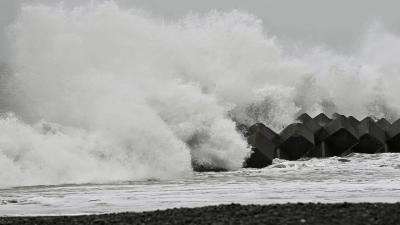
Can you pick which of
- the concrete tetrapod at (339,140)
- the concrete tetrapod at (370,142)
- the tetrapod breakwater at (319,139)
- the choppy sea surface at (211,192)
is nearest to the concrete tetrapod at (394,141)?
the tetrapod breakwater at (319,139)

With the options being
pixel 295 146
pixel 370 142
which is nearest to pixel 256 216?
pixel 295 146

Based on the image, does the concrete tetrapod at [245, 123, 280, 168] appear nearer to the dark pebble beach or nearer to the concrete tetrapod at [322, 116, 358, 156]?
the concrete tetrapod at [322, 116, 358, 156]

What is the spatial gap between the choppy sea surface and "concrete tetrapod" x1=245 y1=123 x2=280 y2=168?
5.91 ft

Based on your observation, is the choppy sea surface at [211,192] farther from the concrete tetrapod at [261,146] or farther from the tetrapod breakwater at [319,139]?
the tetrapod breakwater at [319,139]

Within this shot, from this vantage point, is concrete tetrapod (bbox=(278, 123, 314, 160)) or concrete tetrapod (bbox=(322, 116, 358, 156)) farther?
concrete tetrapod (bbox=(322, 116, 358, 156))

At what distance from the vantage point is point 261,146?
49.0 ft

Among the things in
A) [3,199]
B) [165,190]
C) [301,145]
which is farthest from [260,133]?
[3,199]

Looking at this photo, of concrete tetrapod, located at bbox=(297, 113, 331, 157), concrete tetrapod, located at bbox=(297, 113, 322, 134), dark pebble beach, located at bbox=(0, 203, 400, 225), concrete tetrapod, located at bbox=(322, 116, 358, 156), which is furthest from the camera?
concrete tetrapod, located at bbox=(297, 113, 322, 134)

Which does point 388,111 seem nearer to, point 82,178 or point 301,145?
point 301,145

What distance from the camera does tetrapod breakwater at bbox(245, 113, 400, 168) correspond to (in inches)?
595

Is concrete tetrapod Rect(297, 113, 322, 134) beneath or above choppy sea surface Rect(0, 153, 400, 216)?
above

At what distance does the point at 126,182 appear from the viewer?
11031mm

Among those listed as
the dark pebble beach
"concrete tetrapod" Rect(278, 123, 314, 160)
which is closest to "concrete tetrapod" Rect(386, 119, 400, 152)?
"concrete tetrapod" Rect(278, 123, 314, 160)

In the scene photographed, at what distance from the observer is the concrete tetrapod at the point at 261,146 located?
1442 centimetres
